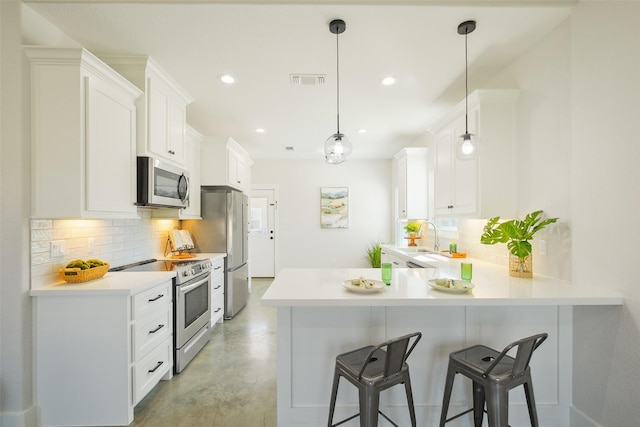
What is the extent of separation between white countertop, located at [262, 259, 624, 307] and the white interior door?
13.4ft

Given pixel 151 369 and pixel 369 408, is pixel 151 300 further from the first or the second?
pixel 369 408

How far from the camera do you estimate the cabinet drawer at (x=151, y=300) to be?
1.92 m

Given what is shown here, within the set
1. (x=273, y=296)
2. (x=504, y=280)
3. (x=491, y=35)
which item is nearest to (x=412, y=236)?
(x=504, y=280)

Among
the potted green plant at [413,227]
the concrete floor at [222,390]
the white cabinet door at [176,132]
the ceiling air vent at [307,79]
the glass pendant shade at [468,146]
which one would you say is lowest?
the concrete floor at [222,390]

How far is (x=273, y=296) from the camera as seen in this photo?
1570 millimetres

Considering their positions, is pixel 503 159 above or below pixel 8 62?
below

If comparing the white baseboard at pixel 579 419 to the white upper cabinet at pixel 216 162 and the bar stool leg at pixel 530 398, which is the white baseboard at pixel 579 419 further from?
the white upper cabinet at pixel 216 162

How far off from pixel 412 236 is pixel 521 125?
8.11 feet

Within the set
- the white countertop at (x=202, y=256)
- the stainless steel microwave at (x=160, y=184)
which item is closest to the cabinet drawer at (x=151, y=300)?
the stainless steel microwave at (x=160, y=184)

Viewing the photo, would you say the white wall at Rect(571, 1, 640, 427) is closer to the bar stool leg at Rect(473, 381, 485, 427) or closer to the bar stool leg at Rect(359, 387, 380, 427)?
the bar stool leg at Rect(473, 381, 485, 427)

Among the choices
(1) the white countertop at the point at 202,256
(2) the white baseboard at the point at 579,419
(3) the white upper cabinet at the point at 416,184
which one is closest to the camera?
(2) the white baseboard at the point at 579,419

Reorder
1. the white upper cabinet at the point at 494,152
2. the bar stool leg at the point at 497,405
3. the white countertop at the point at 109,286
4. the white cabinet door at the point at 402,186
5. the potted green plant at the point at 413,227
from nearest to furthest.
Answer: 1. the bar stool leg at the point at 497,405
2. the white countertop at the point at 109,286
3. the white upper cabinet at the point at 494,152
4. the white cabinet door at the point at 402,186
5. the potted green plant at the point at 413,227

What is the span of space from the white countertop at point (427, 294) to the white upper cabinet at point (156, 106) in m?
1.61

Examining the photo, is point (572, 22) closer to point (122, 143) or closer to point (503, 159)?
point (503, 159)
